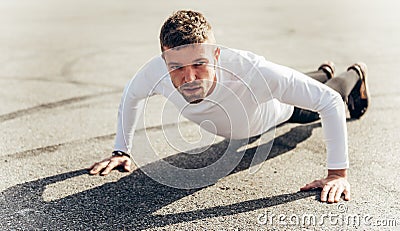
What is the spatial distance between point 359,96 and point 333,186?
48.6 inches

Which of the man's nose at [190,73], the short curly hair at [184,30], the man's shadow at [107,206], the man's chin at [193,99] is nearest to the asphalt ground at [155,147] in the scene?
the man's shadow at [107,206]

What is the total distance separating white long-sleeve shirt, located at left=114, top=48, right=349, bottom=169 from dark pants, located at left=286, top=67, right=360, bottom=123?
30 centimetres

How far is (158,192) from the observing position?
2951 mm

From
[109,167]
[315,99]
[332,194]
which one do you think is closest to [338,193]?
[332,194]

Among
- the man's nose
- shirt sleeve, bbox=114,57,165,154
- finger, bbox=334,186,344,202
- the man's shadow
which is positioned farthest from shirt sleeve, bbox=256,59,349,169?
shirt sleeve, bbox=114,57,165,154

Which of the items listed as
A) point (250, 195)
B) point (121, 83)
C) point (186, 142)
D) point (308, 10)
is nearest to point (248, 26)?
point (308, 10)

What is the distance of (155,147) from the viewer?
11.8 ft

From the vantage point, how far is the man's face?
8.78ft

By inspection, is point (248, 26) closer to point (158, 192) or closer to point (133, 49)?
point (133, 49)

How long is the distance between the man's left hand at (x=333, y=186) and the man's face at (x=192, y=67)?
0.73 m

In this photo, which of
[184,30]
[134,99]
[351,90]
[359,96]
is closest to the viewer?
[184,30]

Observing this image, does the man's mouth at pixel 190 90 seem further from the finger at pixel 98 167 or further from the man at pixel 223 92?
the finger at pixel 98 167

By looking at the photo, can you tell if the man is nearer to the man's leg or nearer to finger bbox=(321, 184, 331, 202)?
finger bbox=(321, 184, 331, 202)

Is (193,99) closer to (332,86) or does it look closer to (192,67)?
(192,67)
